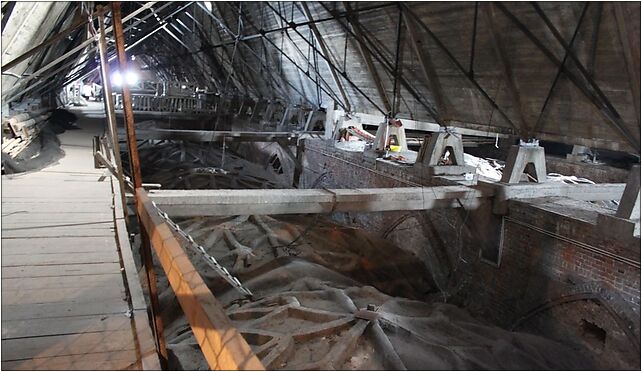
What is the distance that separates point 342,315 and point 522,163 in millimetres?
3719

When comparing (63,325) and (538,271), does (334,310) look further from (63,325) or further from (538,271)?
(63,325)

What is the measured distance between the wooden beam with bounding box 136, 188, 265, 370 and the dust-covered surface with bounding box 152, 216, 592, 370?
6.73ft

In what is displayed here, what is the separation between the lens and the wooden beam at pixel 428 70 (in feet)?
25.4

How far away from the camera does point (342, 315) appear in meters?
5.14

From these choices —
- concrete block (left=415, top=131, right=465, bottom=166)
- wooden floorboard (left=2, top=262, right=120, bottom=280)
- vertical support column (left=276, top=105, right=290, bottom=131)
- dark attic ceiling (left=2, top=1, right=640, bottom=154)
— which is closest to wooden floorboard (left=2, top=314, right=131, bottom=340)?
wooden floorboard (left=2, top=262, right=120, bottom=280)

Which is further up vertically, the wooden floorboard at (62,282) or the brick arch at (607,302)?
the wooden floorboard at (62,282)

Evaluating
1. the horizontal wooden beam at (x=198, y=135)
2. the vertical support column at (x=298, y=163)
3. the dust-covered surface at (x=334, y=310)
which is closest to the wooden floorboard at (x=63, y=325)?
the dust-covered surface at (x=334, y=310)

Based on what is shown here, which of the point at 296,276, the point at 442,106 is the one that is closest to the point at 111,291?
the point at 296,276

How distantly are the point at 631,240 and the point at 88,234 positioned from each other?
5662 millimetres

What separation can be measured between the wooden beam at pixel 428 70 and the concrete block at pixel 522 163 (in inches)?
77.3

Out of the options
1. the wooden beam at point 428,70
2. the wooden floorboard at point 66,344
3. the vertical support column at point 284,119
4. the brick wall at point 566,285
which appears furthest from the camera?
the vertical support column at point 284,119

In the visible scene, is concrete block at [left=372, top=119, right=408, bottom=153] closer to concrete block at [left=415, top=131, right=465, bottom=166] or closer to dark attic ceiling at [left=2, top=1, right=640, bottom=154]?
dark attic ceiling at [left=2, top=1, right=640, bottom=154]

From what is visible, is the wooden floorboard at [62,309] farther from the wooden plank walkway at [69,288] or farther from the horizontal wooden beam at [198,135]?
the horizontal wooden beam at [198,135]

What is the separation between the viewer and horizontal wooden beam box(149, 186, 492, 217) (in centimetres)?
511
